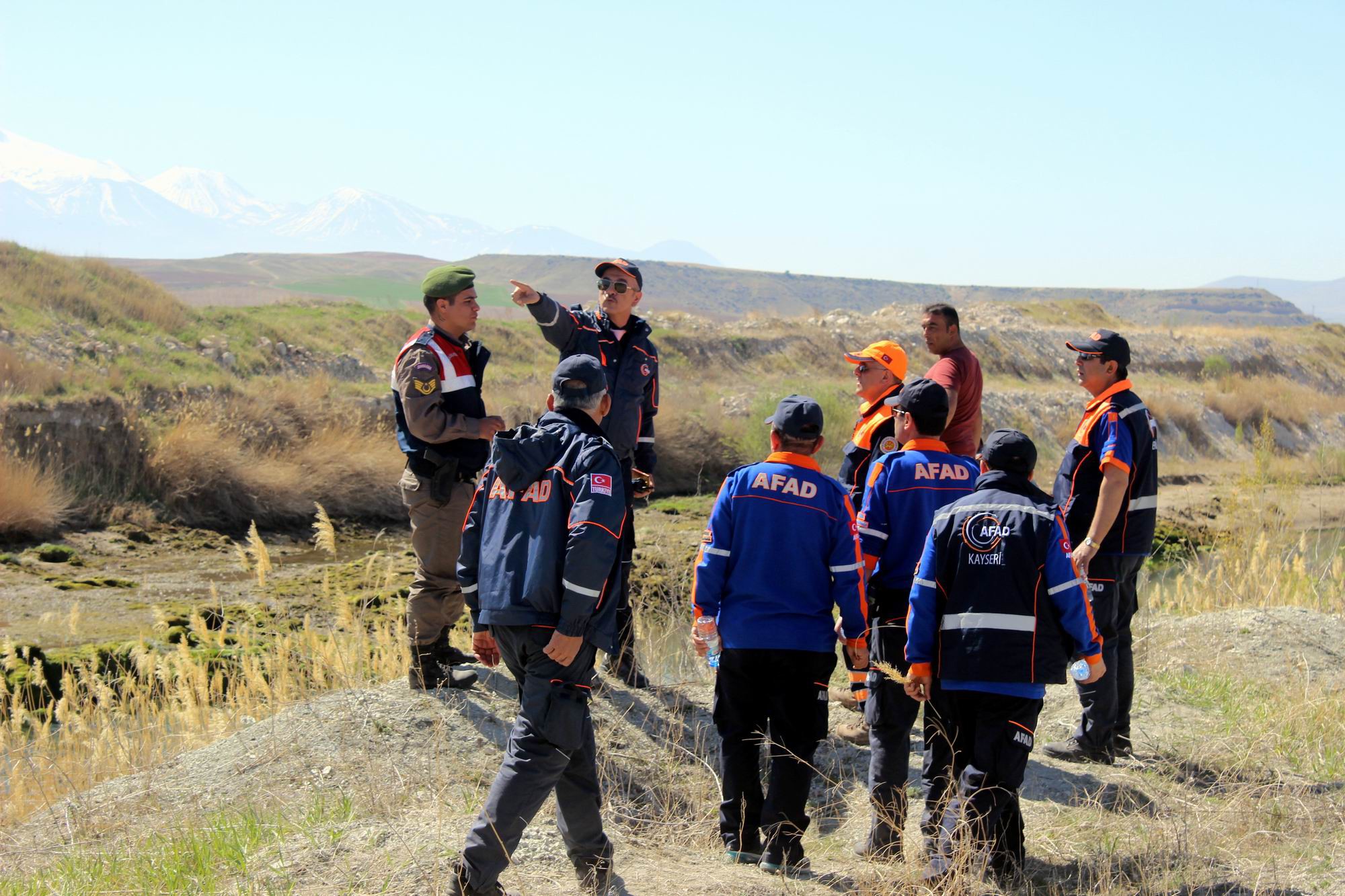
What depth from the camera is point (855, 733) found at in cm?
632

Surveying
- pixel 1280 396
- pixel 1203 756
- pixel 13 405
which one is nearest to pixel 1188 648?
pixel 1203 756

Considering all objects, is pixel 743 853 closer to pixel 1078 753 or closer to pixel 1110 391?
pixel 1078 753

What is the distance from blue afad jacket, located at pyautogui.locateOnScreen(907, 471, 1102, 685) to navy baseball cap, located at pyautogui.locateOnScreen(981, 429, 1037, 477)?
12 centimetres

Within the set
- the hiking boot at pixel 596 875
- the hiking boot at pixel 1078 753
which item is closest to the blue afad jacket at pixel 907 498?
the hiking boot at pixel 596 875

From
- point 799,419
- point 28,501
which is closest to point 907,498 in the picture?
point 799,419

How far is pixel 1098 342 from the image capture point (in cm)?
577

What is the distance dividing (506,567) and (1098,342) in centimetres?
344

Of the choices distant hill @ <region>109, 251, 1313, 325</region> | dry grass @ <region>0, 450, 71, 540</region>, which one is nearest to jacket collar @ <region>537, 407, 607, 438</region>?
dry grass @ <region>0, 450, 71, 540</region>

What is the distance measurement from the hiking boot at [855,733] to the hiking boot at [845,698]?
0.53ft

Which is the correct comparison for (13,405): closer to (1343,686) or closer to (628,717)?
(628,717)

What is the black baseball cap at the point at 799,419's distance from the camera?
179 inches

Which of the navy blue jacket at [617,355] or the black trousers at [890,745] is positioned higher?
the navy blue jacket at [617,355]

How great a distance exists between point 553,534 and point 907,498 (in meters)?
1.68

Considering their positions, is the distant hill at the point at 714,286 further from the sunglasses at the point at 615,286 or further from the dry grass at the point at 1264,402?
the sunglasses at the point at 615,286
